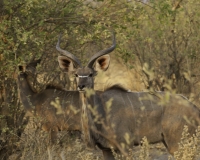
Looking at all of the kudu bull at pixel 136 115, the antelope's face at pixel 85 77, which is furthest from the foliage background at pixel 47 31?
the antelope's face at pixel 85 77

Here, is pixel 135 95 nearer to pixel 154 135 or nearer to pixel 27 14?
pixel 154 135

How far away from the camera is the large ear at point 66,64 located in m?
5.12

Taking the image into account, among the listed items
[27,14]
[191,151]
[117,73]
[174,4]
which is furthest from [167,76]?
[191,151]

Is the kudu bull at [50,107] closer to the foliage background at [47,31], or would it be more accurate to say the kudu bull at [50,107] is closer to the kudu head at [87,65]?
the foliage background at [47,31]

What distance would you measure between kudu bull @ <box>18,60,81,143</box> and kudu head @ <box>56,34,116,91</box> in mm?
409

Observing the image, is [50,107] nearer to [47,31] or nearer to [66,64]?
[66,64]

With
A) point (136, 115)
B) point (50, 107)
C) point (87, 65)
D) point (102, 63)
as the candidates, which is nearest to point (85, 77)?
point (87, 65)

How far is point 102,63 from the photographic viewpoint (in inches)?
203

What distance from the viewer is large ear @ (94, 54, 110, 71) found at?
201 inches

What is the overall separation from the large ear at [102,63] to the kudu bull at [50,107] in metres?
0.50

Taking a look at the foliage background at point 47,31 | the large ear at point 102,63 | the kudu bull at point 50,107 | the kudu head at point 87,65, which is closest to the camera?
the kudu head at point 87,65

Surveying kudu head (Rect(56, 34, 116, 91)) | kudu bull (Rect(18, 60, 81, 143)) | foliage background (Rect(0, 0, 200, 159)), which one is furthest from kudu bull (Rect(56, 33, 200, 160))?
kudu bull (Rect(18, 60, 81, 143))

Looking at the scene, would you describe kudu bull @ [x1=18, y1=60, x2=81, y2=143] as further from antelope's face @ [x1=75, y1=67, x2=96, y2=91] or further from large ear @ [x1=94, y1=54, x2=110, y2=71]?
antelope's face @ [x1=75, y1=67, x2=96, y2=91]

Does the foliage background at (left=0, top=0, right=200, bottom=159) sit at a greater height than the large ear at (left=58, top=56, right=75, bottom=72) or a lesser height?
greater
